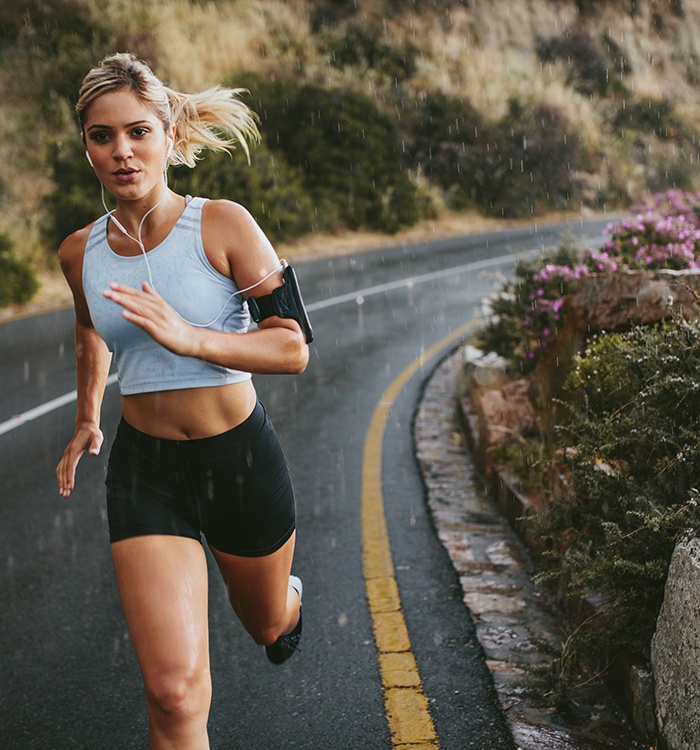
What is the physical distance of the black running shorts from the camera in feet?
9.50

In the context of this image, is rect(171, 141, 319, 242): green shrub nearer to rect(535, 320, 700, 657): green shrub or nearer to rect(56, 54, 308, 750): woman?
rect(535, 320, 700, 657): green shrub

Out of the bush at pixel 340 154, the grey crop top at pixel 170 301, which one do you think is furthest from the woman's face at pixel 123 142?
the bush at pixel 340 154

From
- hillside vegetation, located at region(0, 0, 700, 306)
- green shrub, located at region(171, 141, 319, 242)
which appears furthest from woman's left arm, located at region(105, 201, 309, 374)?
green shrub, located at region(171, 141, 319, 242)

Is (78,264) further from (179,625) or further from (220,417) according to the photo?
(179,625)

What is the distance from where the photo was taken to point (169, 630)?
2.60 m

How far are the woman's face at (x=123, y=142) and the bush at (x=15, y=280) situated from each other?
12.9m

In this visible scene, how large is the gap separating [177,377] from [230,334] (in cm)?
31

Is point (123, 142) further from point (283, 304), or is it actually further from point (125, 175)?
point (283, 304)

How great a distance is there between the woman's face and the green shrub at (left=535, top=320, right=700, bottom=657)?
2.02 meters

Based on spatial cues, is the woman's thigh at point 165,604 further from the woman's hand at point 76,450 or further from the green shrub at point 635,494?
the green shrub at point 635,494

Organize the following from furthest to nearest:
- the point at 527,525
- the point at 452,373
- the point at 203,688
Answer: the point at 452,373
the point at 527,525
the point at 203,688

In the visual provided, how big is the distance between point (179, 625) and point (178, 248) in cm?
109

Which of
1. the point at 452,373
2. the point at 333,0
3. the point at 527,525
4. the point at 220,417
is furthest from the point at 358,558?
the point at 333,0

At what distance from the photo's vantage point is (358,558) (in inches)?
209
